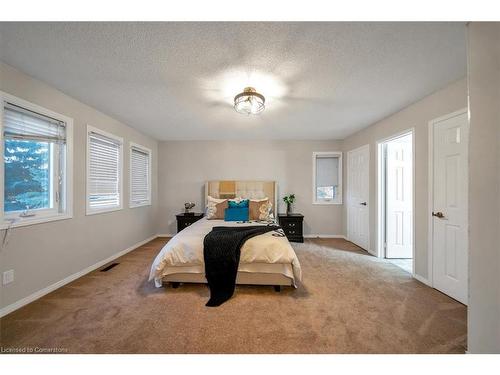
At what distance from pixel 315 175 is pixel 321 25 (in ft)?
11.9

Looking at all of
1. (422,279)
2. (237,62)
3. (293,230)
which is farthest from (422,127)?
(293,230)

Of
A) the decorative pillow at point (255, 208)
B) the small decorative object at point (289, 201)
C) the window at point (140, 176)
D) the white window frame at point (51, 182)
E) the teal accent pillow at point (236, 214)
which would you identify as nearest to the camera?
the white window frame at point (51, 182)

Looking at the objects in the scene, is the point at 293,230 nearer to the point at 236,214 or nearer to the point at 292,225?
the point at 292,225

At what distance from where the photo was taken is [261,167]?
473 centimetres

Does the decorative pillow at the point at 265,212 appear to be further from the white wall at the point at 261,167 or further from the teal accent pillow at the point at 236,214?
the white wall at the point at 261,167

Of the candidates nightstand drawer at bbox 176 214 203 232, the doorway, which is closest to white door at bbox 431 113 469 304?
the doorway

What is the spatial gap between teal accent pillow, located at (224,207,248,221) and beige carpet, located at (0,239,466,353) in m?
1.37

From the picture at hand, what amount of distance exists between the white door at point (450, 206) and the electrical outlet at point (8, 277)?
4484 millimetres

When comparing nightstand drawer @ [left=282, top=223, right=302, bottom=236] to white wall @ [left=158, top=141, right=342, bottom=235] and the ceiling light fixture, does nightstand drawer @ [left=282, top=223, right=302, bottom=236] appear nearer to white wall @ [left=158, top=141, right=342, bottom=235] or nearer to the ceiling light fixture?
white wall @ [left=158, top=141, right=342, bottom=235]

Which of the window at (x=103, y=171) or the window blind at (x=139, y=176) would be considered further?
the window blind at (x=139, y=176)

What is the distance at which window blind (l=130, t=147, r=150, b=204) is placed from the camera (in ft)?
12.7

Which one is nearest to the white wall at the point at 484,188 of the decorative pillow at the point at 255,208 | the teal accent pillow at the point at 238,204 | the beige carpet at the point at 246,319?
the beige carpet at the point at 246,319

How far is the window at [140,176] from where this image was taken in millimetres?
3885

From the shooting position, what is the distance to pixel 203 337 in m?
1.57
